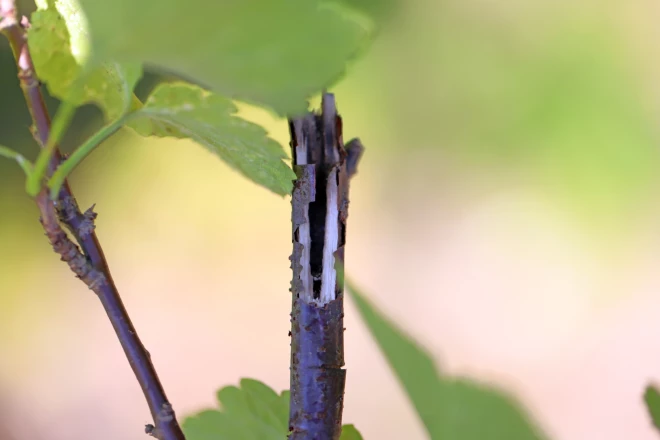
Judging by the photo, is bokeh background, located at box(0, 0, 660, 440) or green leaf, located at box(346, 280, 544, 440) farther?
bokeh background, located at box(0, 0, 660, 440)

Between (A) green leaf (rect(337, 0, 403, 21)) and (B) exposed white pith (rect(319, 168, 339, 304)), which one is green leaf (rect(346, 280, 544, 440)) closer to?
(B) exposed white pith (rect(319, 168, 339, 304))

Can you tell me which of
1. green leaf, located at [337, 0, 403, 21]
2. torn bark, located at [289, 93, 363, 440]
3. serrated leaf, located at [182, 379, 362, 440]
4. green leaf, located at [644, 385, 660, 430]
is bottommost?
green leaf, located at [644, 385, 660, 430]

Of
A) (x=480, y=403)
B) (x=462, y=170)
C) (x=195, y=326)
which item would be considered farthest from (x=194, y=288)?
(x=480, y=403)

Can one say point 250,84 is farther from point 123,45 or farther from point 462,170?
point 462,170

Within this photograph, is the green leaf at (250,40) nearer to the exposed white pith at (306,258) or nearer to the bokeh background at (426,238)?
the exposed white pith at (306,258)

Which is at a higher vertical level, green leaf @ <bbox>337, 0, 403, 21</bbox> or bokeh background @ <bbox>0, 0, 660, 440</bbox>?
green leaf @ <bbox>337, 0, 403, 21</bbox>

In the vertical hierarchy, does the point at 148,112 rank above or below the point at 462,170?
below

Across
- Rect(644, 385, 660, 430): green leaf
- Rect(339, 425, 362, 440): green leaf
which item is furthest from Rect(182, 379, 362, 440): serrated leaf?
Rect(644, 385, 660, 430): green leaf
